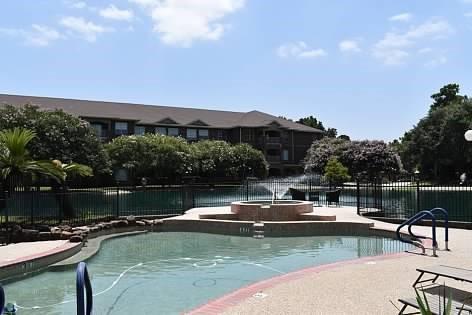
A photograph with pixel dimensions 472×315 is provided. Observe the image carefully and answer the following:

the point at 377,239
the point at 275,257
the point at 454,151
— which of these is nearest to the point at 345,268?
the point at 275,257

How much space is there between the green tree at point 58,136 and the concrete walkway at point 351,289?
91.2 feet

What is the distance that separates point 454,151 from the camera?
4891 cm

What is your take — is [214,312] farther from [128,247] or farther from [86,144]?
[86,144]

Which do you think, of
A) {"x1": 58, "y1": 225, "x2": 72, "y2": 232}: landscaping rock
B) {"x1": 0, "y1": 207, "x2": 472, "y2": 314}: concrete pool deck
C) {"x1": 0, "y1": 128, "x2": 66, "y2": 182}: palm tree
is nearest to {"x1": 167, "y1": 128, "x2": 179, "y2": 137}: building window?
{"x1": 0, "y1": 128, "x2": 66, "y2": 182}: palm tree

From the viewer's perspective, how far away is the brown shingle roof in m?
52.9

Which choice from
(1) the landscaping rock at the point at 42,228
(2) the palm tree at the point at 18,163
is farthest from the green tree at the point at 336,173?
(1) the landscaping rock at the point at 42,228

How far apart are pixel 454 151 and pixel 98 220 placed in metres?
43.1

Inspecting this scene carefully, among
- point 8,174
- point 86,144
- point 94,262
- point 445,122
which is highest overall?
point 445,122

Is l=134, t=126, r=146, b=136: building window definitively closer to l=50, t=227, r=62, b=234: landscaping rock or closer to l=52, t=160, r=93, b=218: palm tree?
l=52, t=160, r=93, b=218: palm tree

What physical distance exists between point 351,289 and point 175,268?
4762 mm

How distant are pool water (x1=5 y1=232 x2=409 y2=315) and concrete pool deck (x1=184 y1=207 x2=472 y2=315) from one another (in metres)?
1.20

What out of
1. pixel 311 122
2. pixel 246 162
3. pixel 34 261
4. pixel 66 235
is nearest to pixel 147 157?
pixel 246 162

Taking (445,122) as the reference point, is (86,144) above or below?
below

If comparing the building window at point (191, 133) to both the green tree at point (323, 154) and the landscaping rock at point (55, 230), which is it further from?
the landscaping rock at point (55, 230)
